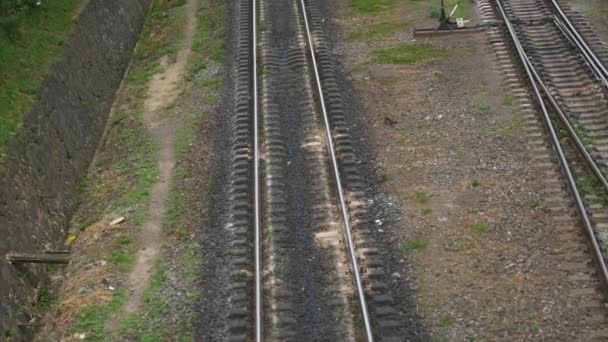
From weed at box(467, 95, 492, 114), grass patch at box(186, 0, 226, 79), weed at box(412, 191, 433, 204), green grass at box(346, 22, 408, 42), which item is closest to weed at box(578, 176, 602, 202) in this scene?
weed at box(412, 191, 433, 204)

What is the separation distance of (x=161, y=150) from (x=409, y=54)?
300 inches

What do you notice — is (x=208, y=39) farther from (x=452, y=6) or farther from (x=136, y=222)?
(x=136, y=222)

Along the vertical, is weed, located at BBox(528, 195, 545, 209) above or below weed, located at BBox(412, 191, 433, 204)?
below

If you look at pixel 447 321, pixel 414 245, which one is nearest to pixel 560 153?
pixel 414 245

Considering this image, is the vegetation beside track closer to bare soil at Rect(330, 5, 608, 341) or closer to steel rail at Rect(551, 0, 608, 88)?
bare soil at Rect(330, 5, 608, 341)

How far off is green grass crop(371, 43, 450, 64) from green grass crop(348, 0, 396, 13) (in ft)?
10.8

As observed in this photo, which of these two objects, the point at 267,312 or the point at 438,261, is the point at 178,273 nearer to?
the point at 267,312

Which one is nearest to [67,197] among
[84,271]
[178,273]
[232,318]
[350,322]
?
[84,271]

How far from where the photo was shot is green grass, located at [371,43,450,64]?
63.0ft

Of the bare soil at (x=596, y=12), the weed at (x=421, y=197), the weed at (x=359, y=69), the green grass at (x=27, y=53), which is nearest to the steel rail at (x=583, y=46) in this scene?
the bare soil at (x=596, y=12)

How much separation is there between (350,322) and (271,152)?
17.8 feet

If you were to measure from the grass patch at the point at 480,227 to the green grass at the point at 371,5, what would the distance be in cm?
1186

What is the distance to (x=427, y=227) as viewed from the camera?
12812 mm

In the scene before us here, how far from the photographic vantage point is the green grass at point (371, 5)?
22.9 m
